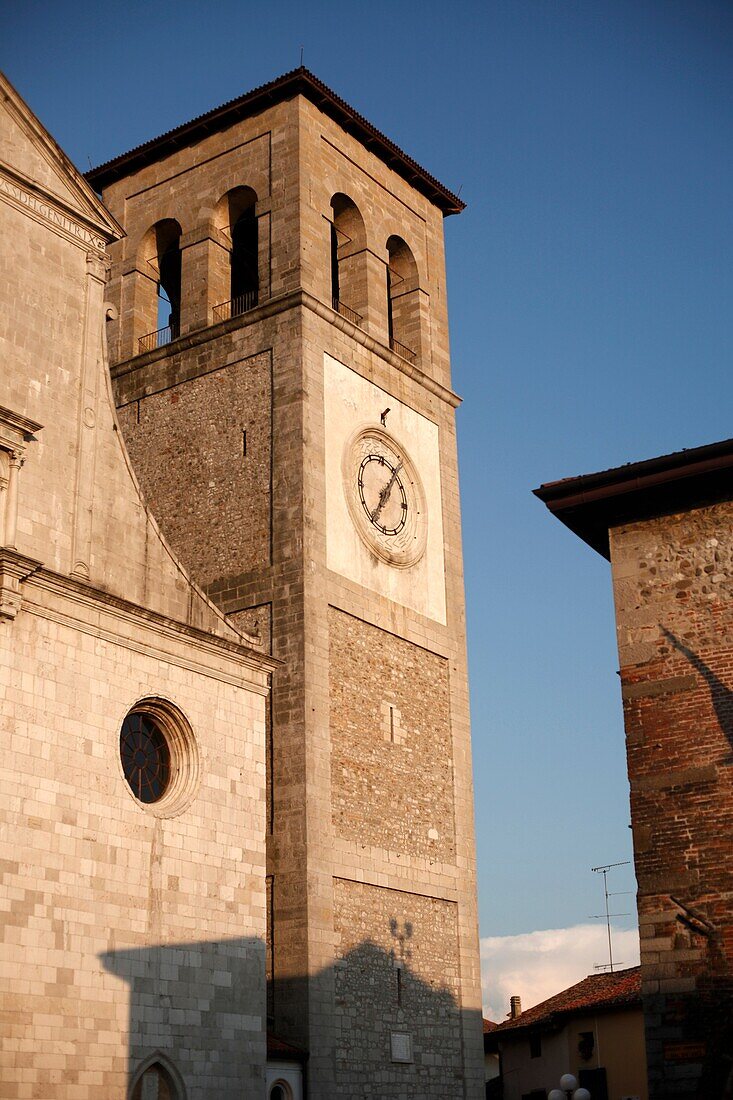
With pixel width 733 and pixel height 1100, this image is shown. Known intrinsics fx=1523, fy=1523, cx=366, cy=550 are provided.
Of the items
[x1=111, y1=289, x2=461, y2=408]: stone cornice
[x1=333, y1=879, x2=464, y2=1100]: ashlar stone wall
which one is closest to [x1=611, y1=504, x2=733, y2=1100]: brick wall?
[x1=333, y1=879, x2=464, y2=1100]: ashlar stone wall

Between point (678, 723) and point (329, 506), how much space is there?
468 inches

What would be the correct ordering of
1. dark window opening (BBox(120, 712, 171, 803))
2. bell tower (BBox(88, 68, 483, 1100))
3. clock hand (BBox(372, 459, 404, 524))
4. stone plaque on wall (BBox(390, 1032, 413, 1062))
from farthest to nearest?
clock hand (BBox(372, 459, 404, 524))
stone plaque on wall (BBox(390, 1032, 413, 1062))
bell tower (BBox(88, 68, 483, 1100))
dark window opening (BBox(120, 712, 171, 803))

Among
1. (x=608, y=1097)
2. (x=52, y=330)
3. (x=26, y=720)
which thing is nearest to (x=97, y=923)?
(x=26, y=720)

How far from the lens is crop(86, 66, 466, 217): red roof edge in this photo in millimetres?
28578

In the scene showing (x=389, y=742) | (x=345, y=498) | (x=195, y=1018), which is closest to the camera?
(x=195, y=1018)

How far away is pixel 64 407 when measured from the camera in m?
19.6

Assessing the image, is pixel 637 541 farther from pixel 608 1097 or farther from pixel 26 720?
pixel 608 1097

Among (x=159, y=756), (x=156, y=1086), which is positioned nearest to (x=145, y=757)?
(x=159, y=756)

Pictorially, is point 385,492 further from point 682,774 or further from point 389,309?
point 682,774

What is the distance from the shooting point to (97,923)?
56.8 ft

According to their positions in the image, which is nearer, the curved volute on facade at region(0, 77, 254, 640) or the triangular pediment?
the curved volute on facade at region(0, 77, 254, 640)

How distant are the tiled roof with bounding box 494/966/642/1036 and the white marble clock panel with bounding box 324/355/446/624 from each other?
496 inches

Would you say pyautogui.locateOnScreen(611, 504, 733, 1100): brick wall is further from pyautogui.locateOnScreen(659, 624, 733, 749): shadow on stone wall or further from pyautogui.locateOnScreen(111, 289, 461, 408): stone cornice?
pyautogui.locateOnScreen(111, 289, 461, 408): stone cornice

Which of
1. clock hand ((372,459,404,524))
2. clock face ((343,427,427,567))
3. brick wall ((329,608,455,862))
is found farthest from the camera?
clock hand ((372,459,404,524))
